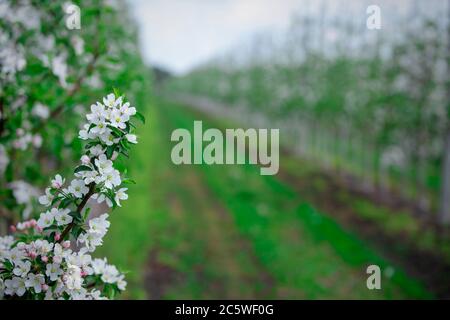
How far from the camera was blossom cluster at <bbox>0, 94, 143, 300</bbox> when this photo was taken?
212 cm

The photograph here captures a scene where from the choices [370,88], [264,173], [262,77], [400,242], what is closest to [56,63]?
[400,242]

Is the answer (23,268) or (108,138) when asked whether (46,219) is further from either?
(108,138)

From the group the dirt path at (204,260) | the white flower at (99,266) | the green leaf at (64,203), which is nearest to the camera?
the green leaf at (64,203)

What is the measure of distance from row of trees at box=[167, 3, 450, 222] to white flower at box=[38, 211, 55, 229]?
29.0 feet

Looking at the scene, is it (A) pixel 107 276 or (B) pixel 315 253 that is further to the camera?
(B) pixel 315 253

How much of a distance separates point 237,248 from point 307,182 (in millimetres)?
5730

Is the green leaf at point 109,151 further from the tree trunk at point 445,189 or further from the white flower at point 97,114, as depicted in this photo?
the tree trunk at point 445,189

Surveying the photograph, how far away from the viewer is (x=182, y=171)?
15352 millimetres

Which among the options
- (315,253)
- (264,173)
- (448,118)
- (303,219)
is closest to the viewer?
(315,253)

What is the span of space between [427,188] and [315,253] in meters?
6.62

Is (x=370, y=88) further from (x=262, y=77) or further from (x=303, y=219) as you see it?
(x=262, y=77)

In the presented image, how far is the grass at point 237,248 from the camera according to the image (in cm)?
696

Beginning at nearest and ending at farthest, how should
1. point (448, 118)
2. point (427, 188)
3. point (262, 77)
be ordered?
point (448, 118), point (427, 188), point (262, 77)

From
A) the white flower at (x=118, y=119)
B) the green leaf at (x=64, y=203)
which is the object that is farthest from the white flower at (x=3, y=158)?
the white flower at (x=118, y=119)
